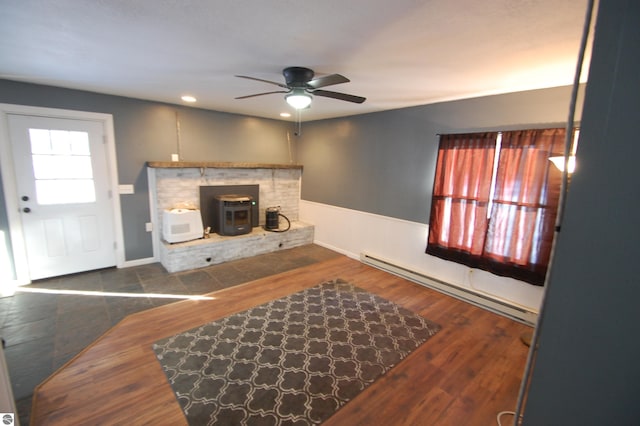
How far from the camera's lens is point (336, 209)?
5.09m

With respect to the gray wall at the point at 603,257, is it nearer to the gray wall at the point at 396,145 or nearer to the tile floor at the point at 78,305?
the gray wall at the point at 396,145

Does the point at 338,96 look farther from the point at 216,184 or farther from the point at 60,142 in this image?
the point at 60,142

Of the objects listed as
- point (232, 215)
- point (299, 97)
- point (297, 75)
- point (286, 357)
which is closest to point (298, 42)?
point (297, 75)

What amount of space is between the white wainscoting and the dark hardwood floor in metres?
0.33

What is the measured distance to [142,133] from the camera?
13.1ft

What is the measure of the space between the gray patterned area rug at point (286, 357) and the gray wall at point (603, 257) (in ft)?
5.15

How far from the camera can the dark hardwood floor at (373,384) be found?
1.78 m

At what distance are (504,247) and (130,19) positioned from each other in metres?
3.84

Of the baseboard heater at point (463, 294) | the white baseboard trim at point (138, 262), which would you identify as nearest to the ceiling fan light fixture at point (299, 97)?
the baseboard heater at point (463, 294)

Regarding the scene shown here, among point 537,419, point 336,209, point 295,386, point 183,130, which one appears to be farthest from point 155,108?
point 537,419

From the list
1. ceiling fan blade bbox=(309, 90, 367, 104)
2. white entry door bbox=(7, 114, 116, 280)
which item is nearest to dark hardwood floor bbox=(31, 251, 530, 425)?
white entry door bbox=(7, 114, 116, 280)

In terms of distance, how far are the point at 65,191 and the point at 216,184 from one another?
77.0 inches

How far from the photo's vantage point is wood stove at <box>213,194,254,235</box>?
4523 mm

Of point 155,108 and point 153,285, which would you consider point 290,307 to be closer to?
point 153,285
